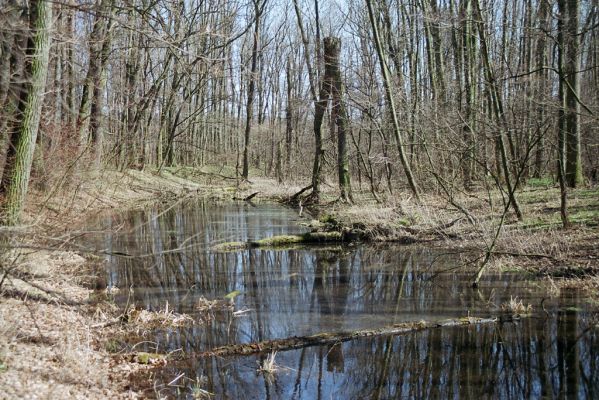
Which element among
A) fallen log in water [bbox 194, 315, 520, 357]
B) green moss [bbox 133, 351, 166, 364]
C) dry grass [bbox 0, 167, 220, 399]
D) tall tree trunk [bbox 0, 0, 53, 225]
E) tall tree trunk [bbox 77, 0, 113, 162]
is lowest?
fallen log in water [bbox 194, 315, 520, 357]

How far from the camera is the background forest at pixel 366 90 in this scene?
28.8 ft

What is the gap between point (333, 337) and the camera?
734 centimetres

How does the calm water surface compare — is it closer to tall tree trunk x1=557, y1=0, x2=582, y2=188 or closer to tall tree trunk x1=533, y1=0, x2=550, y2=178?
tall tree trunk x1=533, y1=0, x2=550, y2=178

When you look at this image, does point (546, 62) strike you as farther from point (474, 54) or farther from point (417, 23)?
point (417, 23)

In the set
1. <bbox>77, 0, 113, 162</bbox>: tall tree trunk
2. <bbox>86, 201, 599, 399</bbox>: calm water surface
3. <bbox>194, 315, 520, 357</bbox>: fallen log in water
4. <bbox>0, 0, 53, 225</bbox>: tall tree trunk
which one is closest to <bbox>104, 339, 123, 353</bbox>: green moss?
<bbox>86, 201, 599, 399</bbox>: calm water surface

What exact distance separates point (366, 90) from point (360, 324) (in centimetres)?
1445

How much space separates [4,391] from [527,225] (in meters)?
11.7

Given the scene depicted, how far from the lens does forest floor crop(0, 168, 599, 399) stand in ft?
17.8

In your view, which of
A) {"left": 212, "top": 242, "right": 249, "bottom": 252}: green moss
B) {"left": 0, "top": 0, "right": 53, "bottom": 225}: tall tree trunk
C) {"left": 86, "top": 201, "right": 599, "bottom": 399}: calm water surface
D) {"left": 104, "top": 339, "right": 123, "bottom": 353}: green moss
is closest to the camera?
{"left": 86, "top": 201, "right": 599, "bottom": 399}: calm water surface

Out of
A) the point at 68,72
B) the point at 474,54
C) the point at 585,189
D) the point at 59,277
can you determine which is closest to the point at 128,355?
the point at 59,277

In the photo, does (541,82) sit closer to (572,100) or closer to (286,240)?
(572,100)

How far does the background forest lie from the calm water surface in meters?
2.69

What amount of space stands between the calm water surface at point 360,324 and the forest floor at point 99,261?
1.91 feet

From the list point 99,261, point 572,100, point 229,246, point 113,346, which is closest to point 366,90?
point 572,100
